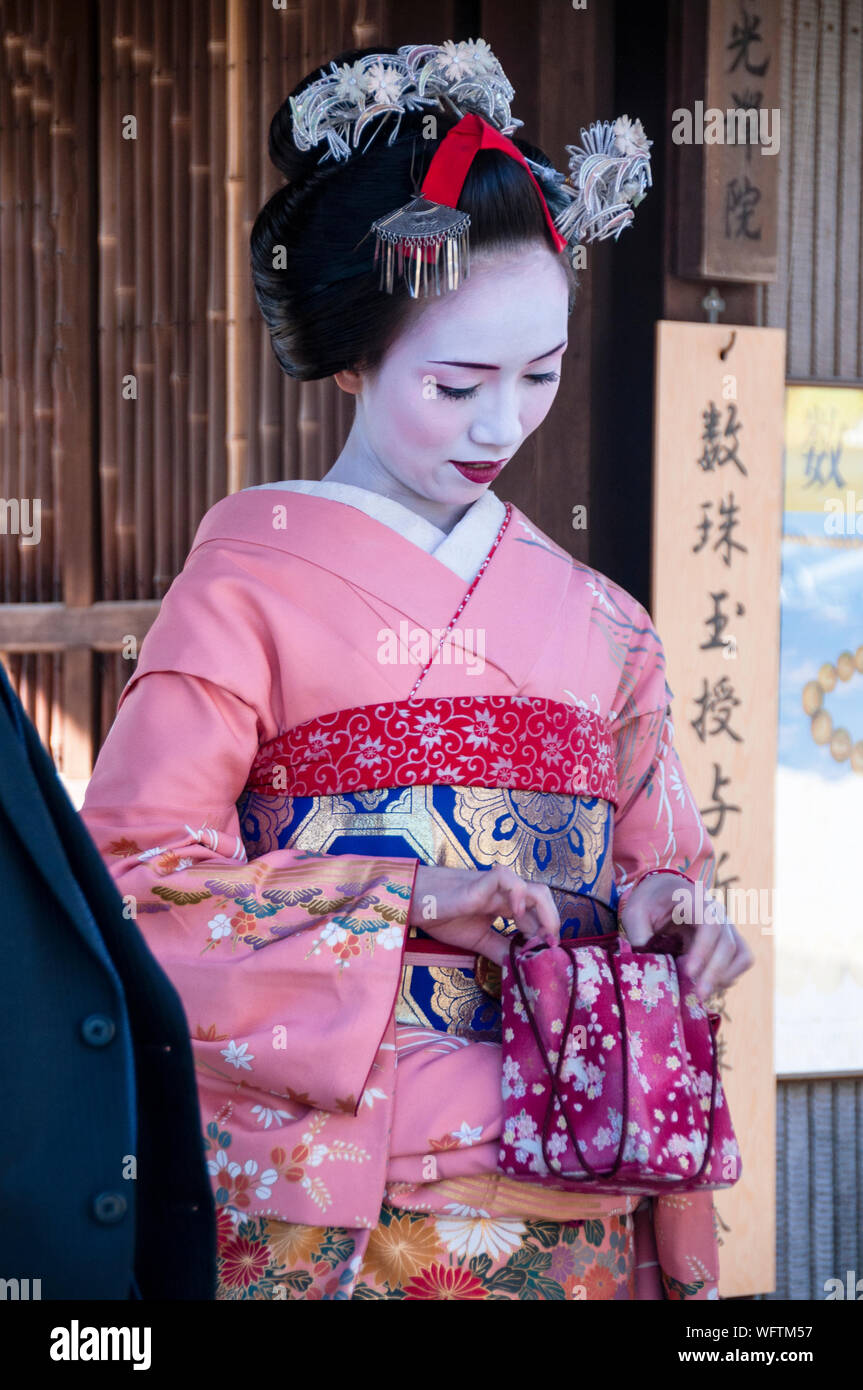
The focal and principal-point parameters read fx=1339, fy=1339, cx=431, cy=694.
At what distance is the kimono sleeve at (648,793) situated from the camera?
6.61ft

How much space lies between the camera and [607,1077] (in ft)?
5.30

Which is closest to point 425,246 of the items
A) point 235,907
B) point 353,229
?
point 353,229

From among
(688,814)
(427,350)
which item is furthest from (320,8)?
(688,814)

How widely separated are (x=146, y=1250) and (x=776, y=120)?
8.87 ft

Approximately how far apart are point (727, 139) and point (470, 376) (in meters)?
1.42

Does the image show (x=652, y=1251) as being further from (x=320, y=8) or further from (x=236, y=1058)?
(x=320, y=8)

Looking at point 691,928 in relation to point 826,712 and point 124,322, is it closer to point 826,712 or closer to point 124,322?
point 826,712

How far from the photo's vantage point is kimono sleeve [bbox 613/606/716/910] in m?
2.02

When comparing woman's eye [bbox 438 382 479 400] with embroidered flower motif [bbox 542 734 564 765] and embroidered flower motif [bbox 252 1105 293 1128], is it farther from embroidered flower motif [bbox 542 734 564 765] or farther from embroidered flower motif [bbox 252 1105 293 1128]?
embroidered flower motif [bbox 252 1105 293 1128]

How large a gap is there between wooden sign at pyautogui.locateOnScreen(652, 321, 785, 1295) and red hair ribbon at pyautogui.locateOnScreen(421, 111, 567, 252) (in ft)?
3.61

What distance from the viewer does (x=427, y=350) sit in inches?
71.6

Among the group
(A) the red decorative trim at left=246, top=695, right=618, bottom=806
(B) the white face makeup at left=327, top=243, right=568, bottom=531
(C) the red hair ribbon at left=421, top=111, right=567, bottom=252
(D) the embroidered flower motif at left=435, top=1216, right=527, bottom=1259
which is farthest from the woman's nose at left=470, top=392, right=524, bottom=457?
(D) the embroidered flower motif at left=435, top=1216, right=527, bottom=1259

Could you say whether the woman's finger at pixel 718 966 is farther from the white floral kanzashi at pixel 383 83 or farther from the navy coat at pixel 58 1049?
the white floral kanzashi at pixel 383 83

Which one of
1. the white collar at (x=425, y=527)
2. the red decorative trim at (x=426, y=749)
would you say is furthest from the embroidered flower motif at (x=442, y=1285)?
the white collar at (x=425, y=527)
